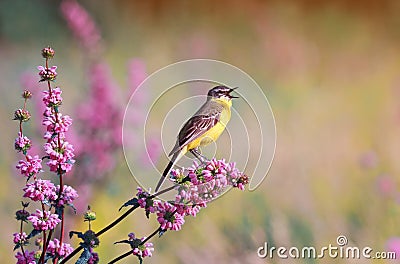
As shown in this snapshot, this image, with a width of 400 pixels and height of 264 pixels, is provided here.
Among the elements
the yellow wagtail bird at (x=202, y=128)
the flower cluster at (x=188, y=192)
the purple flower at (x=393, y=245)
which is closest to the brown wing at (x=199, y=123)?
the yellow wagtail bird at (x=202, y=128)

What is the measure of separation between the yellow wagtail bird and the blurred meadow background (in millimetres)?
460

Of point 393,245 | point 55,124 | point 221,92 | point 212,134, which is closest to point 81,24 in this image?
point 221,92

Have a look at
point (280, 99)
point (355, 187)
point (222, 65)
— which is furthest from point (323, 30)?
point (355, 187)

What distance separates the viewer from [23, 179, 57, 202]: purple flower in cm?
176

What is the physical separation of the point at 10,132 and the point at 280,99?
1174mm

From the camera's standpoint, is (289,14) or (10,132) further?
(289,14)

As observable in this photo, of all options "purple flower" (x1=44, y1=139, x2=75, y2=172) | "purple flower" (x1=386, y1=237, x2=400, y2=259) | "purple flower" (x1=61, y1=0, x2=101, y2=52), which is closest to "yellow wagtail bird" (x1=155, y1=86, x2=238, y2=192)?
"purple flower" (x1=44, y1=139, x2=75, y2=172)

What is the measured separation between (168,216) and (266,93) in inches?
40.7

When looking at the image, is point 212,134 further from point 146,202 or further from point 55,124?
point 55,124

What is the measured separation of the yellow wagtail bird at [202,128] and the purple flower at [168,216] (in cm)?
25

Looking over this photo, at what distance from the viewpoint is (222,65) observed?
2531mm

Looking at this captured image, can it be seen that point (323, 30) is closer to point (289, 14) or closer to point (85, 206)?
point (289, 14)

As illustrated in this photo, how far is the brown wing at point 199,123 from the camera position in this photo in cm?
211

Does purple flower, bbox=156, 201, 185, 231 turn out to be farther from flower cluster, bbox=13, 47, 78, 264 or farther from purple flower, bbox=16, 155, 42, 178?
purple flower, bbox=16, 155, 42, 178
